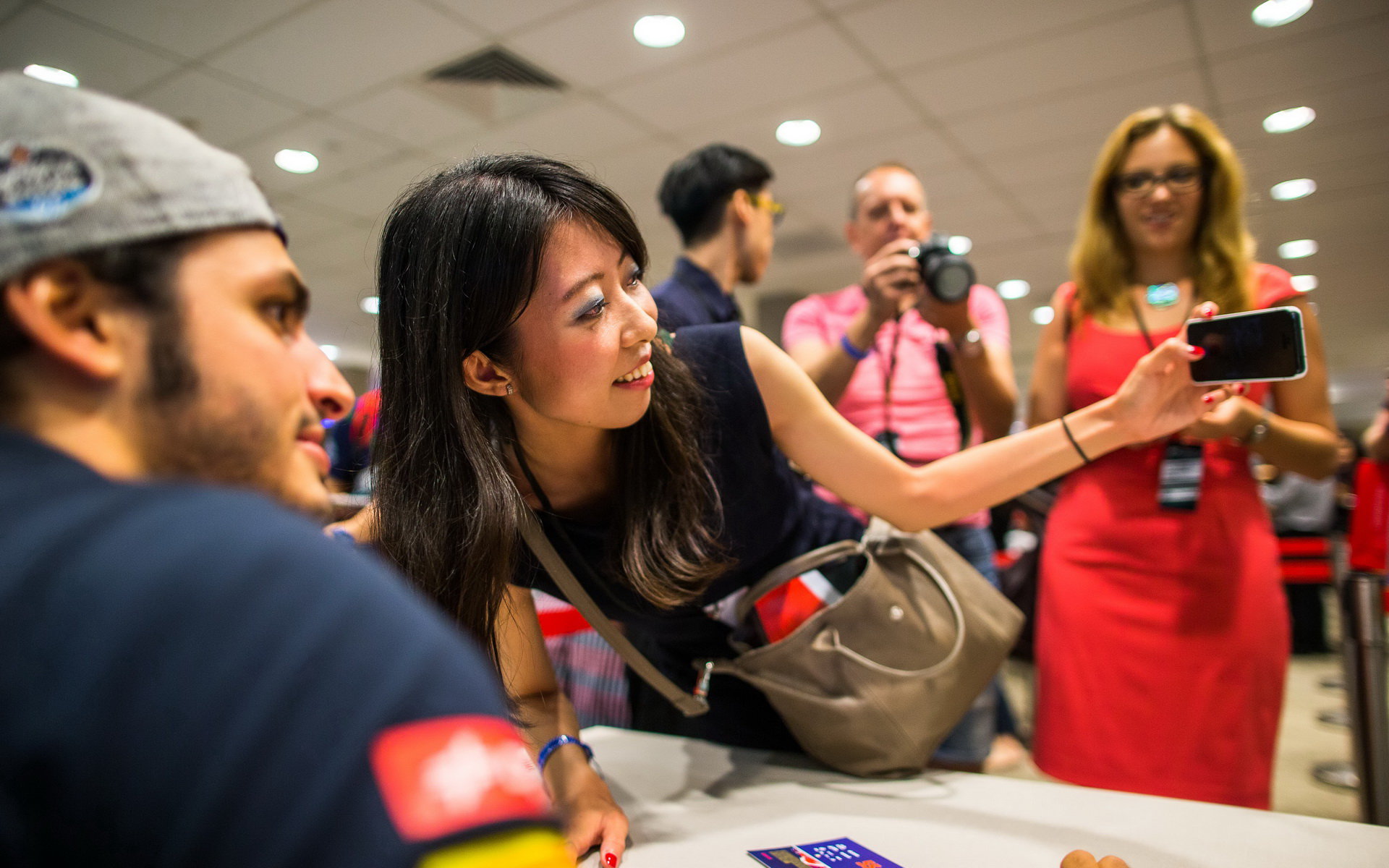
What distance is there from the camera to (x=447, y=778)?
0.34 m

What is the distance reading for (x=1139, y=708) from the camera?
4.82 ft

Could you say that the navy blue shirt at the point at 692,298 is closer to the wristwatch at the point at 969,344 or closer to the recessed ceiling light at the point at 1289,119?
the wristwatch at the point at 969,344

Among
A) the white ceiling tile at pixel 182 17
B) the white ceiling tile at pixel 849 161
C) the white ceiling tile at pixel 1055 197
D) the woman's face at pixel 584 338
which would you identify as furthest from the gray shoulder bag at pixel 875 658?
the white ceiling tile at pixel 1055 197

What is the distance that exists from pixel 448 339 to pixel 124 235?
2.00 ft

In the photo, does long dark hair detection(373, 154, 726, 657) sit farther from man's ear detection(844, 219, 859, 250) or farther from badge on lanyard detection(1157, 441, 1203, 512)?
man's ear detection(844, 219, 859, 250)

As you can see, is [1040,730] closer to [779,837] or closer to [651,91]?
[779,837]

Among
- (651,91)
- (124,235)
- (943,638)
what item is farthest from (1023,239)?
(124,235)

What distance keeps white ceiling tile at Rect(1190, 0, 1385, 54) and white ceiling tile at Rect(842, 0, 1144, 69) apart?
0.33 metres

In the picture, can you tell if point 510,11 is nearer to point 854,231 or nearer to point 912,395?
point 854,231

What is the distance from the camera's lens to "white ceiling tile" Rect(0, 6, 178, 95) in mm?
2959

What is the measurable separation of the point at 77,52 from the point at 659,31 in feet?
7.36

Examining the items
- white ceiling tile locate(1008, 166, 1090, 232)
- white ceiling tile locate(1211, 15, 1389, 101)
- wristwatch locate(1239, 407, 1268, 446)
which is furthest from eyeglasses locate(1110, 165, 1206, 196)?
white ceiling tile locate(1008, 166, 1090, 232)

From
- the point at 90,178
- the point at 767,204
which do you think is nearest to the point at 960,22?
the point at 767,204

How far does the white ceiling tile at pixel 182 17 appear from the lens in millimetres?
2865
